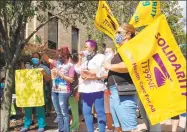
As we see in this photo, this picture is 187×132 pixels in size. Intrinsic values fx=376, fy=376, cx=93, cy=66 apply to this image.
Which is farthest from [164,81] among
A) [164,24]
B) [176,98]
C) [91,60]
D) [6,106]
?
[6,106]

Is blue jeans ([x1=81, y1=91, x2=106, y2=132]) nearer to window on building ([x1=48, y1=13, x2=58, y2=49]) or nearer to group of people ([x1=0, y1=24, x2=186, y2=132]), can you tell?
group of people ([x1=0, y1=24, x2=186, y2=132])

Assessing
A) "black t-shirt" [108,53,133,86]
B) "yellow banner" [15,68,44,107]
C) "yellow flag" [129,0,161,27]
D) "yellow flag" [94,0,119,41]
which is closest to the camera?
"black t-shirt" [108,53,133,86]

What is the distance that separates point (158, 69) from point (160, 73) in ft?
0.18

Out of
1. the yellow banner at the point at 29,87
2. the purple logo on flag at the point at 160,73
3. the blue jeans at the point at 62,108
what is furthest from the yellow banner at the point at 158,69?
the yellow banner at the point at 29,87

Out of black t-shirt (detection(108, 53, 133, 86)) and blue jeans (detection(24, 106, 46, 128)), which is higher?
black t-shirt (detection(108, 53, 133, 86))

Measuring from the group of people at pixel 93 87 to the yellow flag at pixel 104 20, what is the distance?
0.45 m

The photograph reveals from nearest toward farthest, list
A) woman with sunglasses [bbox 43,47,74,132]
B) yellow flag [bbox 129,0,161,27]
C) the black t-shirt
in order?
the black t-shirt → yellow flag [bbox 129,0,161,27] → woman with sunglasses [bbox 43,47,74,132]

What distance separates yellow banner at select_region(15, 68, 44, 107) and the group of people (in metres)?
0.21

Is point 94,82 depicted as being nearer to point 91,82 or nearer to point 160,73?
point 91,82

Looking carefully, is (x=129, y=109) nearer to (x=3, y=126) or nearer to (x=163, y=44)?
(x=163, y=44)

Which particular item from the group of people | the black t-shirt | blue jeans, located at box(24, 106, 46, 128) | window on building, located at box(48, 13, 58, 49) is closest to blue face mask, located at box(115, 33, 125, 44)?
the group of people

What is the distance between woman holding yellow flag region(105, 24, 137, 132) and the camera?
15.6ft

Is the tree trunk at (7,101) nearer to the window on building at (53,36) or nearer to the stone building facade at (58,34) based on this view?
the stone building facade at (58,34)

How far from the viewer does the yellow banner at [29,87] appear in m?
7.73
